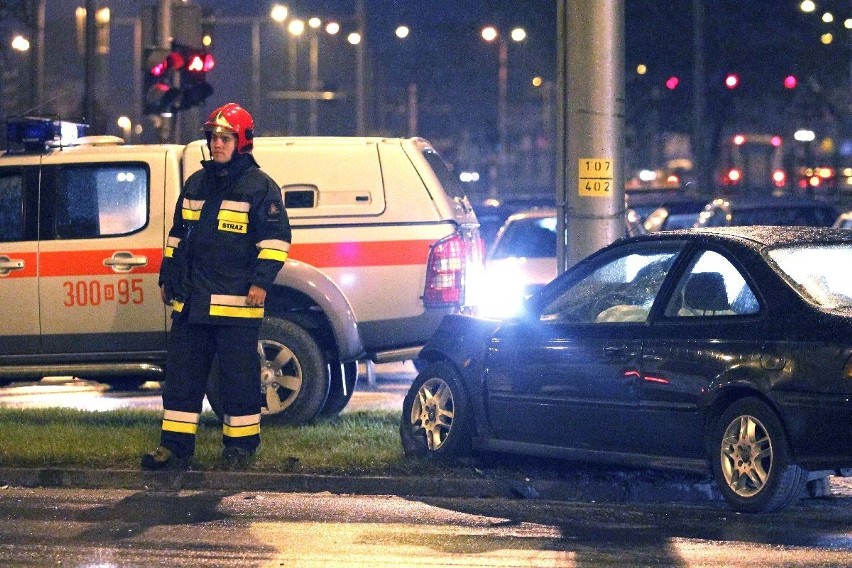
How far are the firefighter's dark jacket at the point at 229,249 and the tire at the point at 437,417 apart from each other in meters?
1.01

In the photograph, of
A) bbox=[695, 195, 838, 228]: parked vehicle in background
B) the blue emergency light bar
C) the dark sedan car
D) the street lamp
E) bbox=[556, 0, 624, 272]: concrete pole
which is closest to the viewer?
the dark sedan car

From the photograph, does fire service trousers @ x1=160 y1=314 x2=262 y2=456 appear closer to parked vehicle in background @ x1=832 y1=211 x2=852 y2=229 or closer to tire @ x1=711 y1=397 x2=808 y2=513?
tire @ x1=711 y1=397 x2=808 y2=513

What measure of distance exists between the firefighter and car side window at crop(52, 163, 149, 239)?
5.34 ft

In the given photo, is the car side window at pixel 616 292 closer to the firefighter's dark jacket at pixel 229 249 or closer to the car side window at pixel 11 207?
the firefighter's dark jacket at pixel 229 249

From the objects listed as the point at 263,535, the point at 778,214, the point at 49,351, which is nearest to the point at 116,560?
the point at 263,535

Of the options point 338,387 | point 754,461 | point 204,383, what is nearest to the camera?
point 754,461

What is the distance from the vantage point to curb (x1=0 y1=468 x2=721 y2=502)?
8.09m

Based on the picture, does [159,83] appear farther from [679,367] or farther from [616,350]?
[679,367]

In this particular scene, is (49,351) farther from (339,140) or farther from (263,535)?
(263,535)

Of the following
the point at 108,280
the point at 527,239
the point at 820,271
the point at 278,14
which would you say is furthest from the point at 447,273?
the point at 278,14

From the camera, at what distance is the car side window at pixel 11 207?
34.5ft

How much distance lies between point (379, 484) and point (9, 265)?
11.5ft

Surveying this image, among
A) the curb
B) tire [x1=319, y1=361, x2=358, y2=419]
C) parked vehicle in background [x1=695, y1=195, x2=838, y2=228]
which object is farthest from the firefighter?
parked vehicle in background [x1=695, y1=195, x2=838, y2=228]

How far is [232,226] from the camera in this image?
28.6 ft
